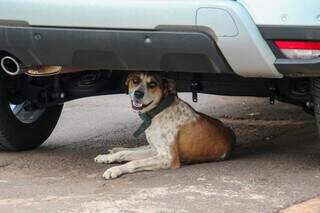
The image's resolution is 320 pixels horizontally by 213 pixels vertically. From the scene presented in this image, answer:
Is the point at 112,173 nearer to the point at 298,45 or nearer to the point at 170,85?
the point at 170,85

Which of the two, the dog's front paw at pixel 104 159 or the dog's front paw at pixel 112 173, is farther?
the dog's front paw at pixel 104 159

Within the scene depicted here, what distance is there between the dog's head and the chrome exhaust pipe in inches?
30.1

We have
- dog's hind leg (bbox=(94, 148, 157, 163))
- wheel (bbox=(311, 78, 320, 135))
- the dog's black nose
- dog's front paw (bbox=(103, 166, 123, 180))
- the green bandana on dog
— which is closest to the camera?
wheel (bbox=(311, 78, 320, 135))

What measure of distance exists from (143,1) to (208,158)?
1.45 metres

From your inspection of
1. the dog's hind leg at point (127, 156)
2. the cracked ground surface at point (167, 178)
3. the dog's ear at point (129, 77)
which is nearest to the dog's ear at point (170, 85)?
the dog's ear at point (129, 77)

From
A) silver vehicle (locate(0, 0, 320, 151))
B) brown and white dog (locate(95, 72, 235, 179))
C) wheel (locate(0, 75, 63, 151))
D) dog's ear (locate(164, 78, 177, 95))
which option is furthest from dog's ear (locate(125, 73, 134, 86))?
wheel (locate(0, 75, 63, 151))

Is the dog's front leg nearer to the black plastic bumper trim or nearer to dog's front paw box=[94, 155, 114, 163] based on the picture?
dog's front paw box=[94, 155, 114, 163]

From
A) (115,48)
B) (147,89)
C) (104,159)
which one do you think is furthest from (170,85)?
(115,48)

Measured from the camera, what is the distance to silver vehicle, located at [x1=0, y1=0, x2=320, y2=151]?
3.59 metres

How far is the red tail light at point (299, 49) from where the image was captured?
3613mm

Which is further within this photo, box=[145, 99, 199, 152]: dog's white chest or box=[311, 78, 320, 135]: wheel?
box=[145, 99, 199, 152]: dog's white chest

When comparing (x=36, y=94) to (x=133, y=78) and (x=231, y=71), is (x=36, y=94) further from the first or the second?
(x=231, y=71)

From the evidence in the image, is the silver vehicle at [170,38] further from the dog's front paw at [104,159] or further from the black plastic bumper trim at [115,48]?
the dog's front paw at [104,159]

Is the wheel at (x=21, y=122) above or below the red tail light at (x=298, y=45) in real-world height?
below
